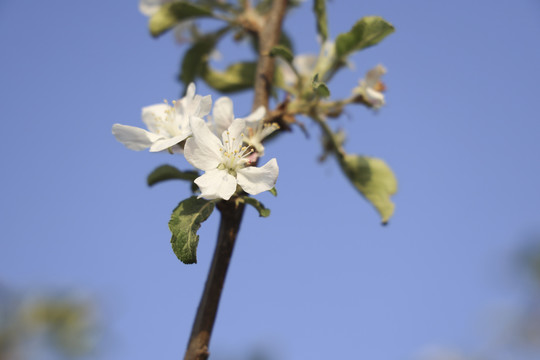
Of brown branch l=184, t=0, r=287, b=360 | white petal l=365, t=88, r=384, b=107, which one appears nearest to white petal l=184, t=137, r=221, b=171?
brown branch l=184, t=0, r=287, b=360

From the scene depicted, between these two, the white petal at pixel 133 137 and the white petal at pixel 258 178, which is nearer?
the white petal at pixel 258 178

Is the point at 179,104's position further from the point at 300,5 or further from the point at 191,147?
the point at 300,5

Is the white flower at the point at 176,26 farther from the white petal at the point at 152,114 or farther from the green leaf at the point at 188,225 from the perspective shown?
the green leaf at the point at 188,225

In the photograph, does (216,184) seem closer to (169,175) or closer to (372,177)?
(169,175)

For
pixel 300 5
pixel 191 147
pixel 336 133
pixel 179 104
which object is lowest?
pixel 191 147

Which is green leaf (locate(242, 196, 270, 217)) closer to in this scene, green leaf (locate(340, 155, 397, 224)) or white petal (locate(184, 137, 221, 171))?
white petal (locate(184, 137, 221, 171))

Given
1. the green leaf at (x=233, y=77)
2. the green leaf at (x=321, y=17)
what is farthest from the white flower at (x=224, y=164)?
the green leaf at (x=233, y=77)

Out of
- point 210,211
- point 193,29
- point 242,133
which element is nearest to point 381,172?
point 242,133
